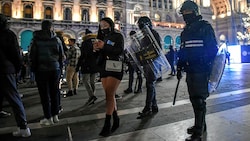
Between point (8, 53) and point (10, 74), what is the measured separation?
0.32 m

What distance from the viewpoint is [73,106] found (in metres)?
5.47

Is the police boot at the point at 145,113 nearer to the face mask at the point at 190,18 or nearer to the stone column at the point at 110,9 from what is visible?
the face mask at the point at 190,18

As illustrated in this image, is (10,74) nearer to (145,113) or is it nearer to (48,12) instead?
(145,113)

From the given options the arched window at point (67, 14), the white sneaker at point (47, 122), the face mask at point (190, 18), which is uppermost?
the arched window at point (67, 14)

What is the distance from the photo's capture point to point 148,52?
433cm

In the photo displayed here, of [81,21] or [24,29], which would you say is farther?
[81,21]

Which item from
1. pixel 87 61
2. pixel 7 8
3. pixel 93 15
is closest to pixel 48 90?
pixel 87 61

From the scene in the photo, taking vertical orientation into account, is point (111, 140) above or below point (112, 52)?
below

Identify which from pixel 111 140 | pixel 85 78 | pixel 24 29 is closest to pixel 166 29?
pixel 24 29

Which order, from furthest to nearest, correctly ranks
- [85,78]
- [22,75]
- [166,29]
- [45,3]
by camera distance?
[166,29] < [45,3] < [22,75] < [85,78]

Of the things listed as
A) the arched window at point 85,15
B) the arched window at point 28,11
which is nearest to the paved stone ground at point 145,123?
the arched window at point 28,11

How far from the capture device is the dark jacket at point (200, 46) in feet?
9.83

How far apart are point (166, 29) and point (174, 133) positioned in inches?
1620

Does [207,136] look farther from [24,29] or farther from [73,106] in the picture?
[24,29]
